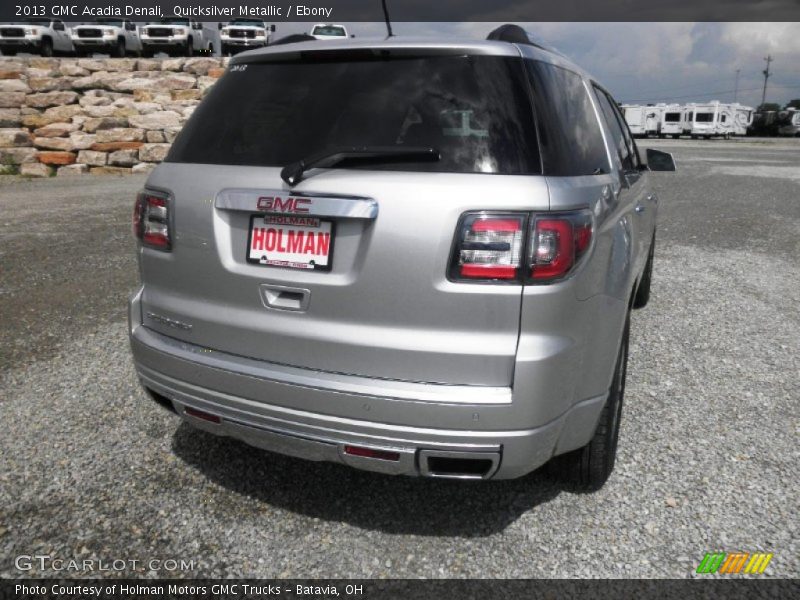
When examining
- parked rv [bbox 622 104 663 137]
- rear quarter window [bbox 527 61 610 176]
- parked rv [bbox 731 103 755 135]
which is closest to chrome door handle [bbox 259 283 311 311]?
rear quarter window [bbox 527 61 610 176]

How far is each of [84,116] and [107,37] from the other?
26.4ft

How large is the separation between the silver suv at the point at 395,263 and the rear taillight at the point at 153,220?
0.04ft

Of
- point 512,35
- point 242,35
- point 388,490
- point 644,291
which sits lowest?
point 388,490

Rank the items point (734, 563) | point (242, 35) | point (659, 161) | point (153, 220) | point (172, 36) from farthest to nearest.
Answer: point (242, 35) < point (172, 36) < point (659, 161) < point (153, 220) < point (734, 563)

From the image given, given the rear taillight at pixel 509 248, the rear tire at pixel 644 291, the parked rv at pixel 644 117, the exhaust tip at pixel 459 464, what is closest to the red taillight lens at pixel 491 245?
the rear taillight at pixel 509 248

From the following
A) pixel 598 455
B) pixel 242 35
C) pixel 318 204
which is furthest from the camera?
pixel 242 35

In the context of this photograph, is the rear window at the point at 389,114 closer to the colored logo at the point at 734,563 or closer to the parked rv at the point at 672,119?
the colored logo at the point at 734,563

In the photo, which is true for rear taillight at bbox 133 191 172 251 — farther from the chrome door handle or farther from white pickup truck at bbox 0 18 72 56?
white pickup truck at bbox 0 18 72 56

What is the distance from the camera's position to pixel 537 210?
1919 mm

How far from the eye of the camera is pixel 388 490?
2.77 m

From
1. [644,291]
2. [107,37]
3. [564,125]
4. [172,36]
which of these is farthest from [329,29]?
[564,125]

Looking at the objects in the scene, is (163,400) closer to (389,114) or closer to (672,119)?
(389,114)

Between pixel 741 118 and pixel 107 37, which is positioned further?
pixel 741 118

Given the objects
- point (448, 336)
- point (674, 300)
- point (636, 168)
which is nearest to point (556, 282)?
point (448, 336)
